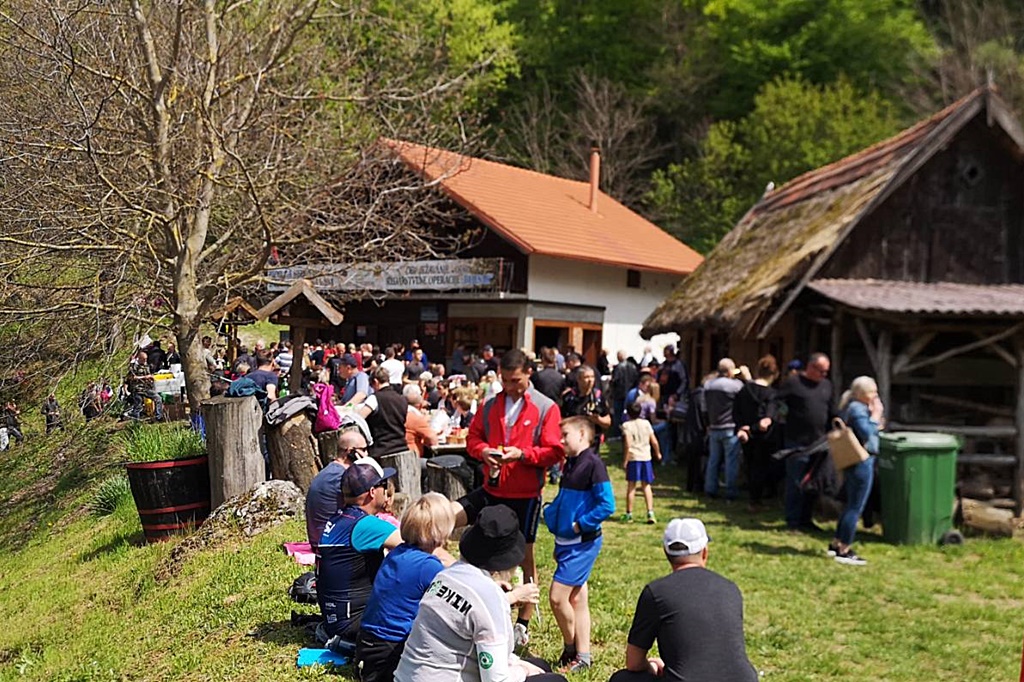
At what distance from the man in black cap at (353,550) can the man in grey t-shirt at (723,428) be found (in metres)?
7.03

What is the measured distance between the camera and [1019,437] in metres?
11.1

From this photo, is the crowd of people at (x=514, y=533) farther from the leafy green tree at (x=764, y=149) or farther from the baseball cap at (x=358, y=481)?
the leafy green tree at (x=764, y=149)

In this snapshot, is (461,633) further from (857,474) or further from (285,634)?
(857,474)

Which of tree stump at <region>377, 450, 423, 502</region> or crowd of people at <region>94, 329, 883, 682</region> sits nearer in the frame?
crowd of people at <region>94, 329, 883, 682</region>

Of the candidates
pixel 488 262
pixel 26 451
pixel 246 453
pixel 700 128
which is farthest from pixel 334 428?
pixel 700 128

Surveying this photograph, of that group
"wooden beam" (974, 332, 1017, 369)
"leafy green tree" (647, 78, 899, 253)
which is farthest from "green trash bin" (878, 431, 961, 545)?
"leafy green tree" (647, 78, 899, 253)

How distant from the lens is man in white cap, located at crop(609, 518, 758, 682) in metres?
3.97

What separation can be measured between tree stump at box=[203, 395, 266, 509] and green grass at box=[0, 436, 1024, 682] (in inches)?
32.2

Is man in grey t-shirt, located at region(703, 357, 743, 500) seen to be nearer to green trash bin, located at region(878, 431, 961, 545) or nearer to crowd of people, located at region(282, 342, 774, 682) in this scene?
green trash bin, located at region(878, 431, 961, 545)

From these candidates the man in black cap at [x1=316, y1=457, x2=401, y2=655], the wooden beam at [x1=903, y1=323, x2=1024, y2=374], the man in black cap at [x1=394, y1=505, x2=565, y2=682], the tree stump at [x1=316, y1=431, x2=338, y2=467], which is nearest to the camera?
the man in black cap at [x1=394, y1=505, x2=565, y2=682]

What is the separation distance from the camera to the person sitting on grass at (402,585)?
4824 mm

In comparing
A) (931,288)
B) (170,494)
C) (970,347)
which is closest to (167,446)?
(170,494)

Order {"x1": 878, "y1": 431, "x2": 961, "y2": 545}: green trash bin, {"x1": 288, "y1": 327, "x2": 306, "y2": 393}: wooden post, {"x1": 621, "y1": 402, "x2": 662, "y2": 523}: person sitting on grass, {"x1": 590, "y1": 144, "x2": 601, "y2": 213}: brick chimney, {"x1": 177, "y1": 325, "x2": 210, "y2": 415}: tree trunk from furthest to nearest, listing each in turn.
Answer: {"x1": 590, "y1": 144, "x2": 601, "y2": 213}: brick chimney → {"x1": 177, "y1": 325, "x2": 210, "y2": 415}: tree trunk → {"x1": 288, "y1": 327, "x2": 306, "y2": 393}: wooden post → {"x1": 621, "y1": 402, "x2": 662, "y2": 523}: person sitting on grass → {"x1": 878, "y1": 431, "x2": 961, "y2": 545}: green trash bin

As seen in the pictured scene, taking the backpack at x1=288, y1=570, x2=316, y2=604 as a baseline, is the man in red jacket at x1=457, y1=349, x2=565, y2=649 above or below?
above
